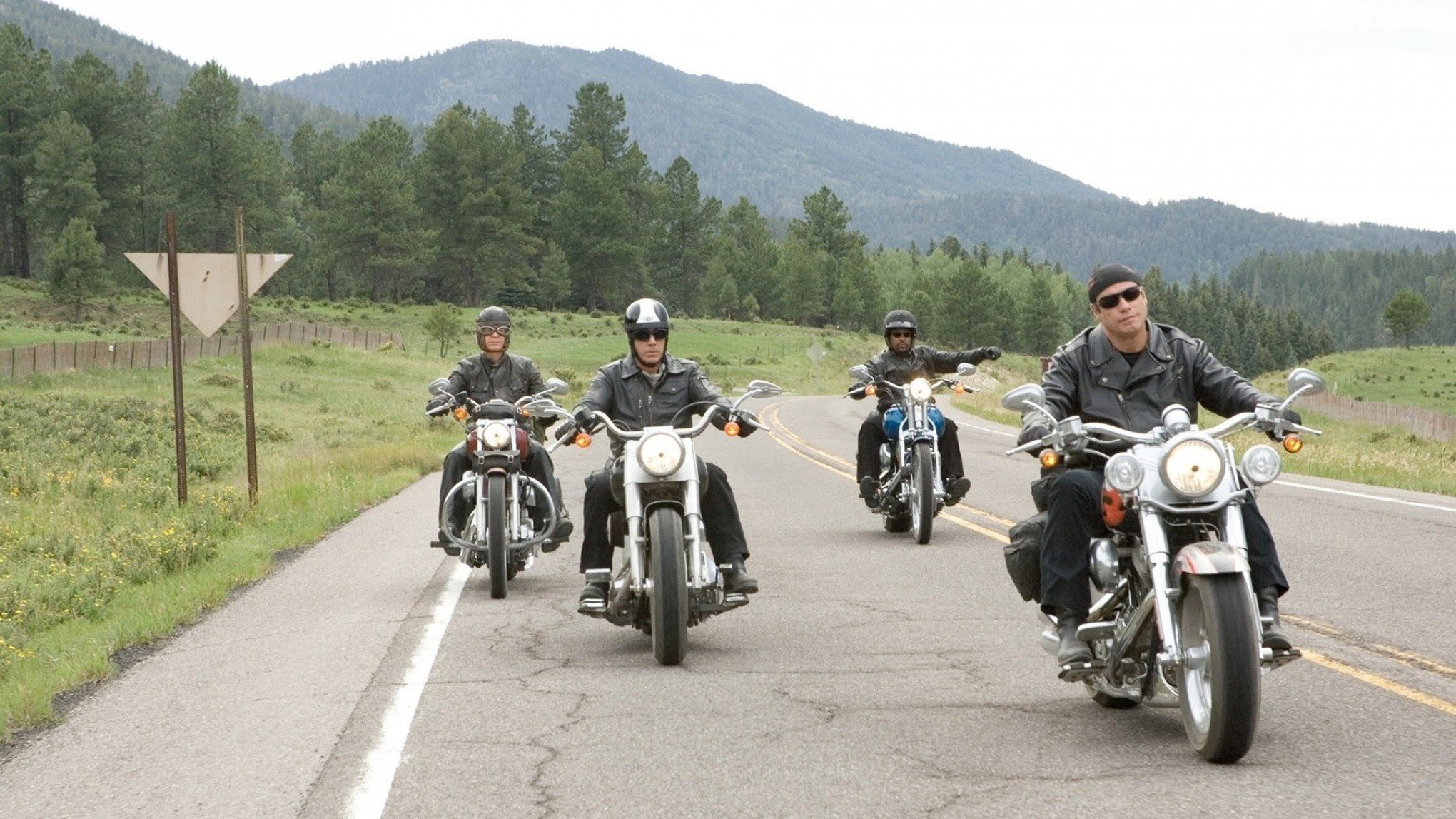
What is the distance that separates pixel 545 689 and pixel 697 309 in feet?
454

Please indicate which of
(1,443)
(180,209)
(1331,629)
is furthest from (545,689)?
(180,209)

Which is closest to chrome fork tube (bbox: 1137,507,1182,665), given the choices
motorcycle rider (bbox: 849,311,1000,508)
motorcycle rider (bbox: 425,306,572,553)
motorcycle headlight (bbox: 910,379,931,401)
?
motorcycle rider (bbox: 425,306,572,553)

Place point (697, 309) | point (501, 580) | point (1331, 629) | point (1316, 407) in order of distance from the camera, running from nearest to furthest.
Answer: point (1331, 629) → point (501, 580) → point (1316, 407) → point (697, 309)

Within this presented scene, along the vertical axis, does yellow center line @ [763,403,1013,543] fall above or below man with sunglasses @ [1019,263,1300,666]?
below

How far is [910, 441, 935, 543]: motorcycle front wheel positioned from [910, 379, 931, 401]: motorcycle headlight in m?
0.40

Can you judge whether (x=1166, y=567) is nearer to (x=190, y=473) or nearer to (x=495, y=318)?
(x=495, y=318)

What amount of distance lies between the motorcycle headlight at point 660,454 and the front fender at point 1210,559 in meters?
2.88

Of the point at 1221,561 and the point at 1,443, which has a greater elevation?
the point at 1221,561

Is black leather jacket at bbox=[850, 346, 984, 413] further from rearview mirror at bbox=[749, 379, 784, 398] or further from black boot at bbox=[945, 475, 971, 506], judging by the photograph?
rearview mirror at bbox=[749, 379, 784, 398]

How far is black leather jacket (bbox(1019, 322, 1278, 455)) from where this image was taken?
6.32 metres

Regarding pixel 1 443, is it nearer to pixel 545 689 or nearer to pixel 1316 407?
pixel 545 689

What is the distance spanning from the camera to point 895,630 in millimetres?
8633

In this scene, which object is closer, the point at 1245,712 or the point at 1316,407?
the point at 1245,712

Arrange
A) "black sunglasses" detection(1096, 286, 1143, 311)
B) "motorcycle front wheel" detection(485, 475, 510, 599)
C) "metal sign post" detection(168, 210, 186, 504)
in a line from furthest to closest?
1. "metal sign post" detection(168, 210, 186, 504)
2. "motorcycle front wheel" detection(485, 475, 510, 599)
3. "black sunglasses" detection(1096, 286, 1143, 311)
